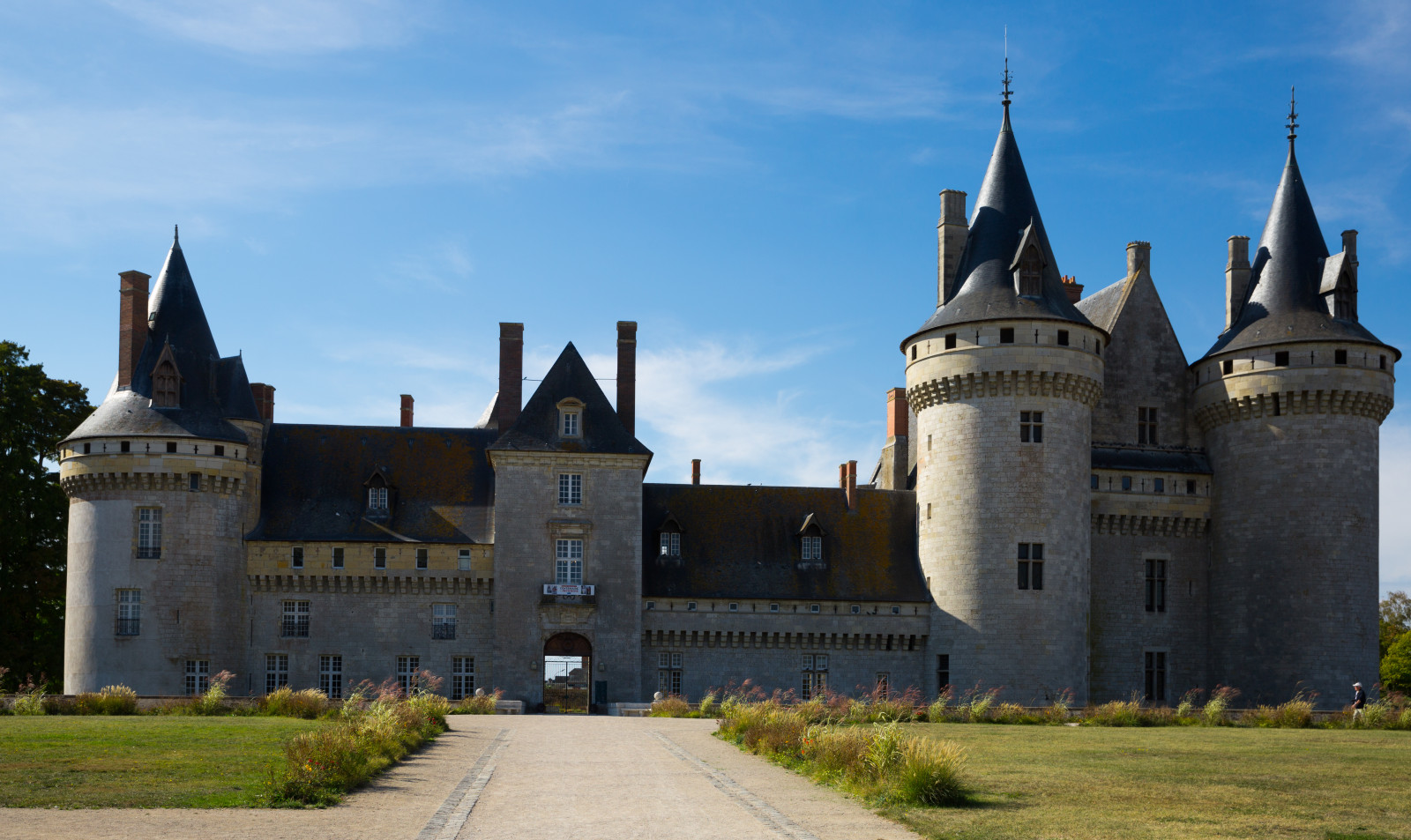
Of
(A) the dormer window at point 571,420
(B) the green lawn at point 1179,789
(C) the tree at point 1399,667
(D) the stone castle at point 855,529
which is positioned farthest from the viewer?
(C) the tree at point 1399,667

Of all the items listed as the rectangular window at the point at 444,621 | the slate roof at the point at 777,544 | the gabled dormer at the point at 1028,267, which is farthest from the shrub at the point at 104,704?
the gabled dormer at the point at 1028,267

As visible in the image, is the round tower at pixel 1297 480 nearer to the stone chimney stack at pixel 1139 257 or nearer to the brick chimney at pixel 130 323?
the stone chimney stack at pixel 1139 257

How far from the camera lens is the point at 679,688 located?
4269cm

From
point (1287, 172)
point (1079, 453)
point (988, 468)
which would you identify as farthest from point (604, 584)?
point (1287, 172)

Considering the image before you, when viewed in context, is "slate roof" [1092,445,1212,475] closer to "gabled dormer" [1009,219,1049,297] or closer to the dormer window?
"gabled dormer" [1009,219,1049,297]

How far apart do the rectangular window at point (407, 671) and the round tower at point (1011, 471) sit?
646 inches

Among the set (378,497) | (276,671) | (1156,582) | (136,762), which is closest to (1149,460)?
(1156,582)

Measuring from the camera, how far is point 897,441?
47906 millimetres

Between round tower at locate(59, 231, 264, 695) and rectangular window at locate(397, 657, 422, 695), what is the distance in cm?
483

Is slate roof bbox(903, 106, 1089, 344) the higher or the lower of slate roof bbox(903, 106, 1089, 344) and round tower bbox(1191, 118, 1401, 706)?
the higher

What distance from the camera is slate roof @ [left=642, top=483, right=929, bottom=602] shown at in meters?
43.2

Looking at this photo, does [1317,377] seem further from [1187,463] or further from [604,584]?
[604,584]

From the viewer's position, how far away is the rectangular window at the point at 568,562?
42094 millimetres

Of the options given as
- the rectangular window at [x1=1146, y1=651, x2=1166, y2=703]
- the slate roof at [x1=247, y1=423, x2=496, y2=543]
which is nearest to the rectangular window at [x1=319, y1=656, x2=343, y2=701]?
the slate roof at [x1=247, y1=423, x2=496, y2=543]
